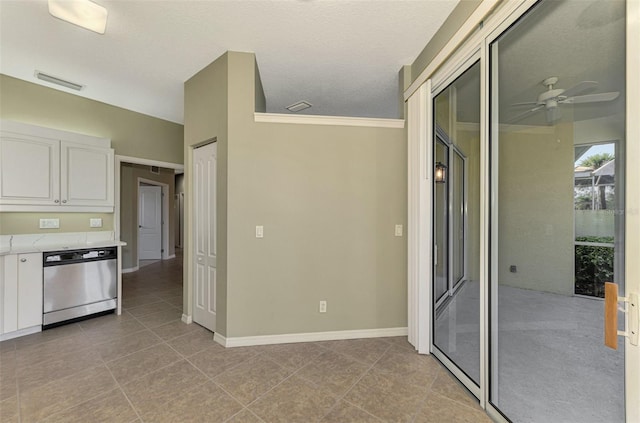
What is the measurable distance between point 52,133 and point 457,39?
14.8 feet

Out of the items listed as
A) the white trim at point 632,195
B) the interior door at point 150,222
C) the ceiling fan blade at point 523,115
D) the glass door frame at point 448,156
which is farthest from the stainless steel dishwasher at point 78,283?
the white trim at point 632,195

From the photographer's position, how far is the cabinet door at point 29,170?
9.52 ft

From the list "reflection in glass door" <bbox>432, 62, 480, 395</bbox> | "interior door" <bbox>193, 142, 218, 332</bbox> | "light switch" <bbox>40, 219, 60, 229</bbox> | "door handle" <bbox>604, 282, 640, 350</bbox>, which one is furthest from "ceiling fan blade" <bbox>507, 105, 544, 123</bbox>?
"light switch" <bbox>40, 219, 60, 229</bbox>

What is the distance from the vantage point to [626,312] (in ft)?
3.39

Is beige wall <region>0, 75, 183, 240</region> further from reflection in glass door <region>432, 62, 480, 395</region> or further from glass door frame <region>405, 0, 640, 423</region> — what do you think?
reflection in glass door <region>432, 62, 480, 395</region>

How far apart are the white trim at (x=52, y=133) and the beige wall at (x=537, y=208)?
472 cm

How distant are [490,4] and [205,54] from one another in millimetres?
2528

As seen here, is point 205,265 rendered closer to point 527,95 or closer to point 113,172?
point 113,172

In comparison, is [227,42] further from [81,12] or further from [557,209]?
[557,209]

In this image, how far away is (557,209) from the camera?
1406 mm

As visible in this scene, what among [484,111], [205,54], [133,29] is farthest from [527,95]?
[133,29]

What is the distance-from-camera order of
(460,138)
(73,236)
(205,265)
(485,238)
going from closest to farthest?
(485,238), (460,138), (205,265), (73,236)

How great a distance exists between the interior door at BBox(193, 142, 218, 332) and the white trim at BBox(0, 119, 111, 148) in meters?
1.62

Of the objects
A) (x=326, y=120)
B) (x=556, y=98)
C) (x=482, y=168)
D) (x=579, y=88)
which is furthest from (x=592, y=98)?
(x=326, y=120)
